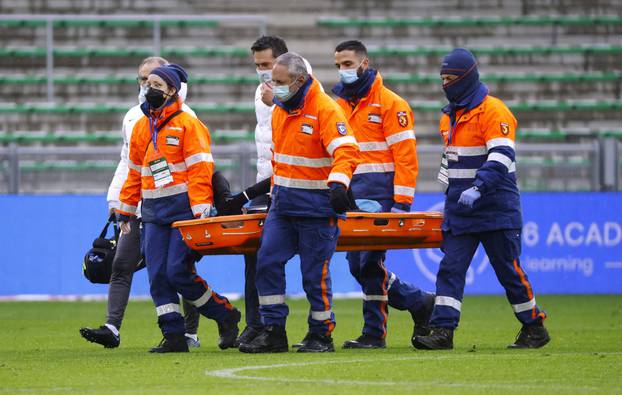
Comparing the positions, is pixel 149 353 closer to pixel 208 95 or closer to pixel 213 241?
pixel 213 241

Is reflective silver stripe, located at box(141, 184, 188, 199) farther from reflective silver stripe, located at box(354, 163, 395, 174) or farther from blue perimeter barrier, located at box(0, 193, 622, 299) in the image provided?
blue perimeter barrier, located at box(0, 193, 622, 299)

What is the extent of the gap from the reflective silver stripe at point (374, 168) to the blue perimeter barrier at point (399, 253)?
6062mm

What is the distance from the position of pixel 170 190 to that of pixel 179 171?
14 centimetres

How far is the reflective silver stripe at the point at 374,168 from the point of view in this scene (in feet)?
31.4

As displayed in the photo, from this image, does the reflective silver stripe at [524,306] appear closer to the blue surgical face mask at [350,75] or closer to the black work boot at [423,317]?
the black work boot at [423,317]

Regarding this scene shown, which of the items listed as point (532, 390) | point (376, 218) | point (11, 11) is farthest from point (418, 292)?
point (11, 11)

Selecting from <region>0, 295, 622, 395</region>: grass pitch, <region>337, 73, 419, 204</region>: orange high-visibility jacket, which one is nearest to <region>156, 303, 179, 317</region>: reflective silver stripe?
<region>0, 295, 622, 395</region>: grass pitch

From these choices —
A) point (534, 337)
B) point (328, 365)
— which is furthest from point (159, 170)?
point (534, 337)

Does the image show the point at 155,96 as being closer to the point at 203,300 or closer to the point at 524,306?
the point at 203,300

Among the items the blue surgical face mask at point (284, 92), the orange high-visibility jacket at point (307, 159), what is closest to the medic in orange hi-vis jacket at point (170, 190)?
the orange high-visibility jacket at point (307, 159)

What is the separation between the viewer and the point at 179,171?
9.09 meters

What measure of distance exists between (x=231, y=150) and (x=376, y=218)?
722 cm

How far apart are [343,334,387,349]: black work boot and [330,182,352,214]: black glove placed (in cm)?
159

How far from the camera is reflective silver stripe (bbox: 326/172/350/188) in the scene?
27.4ft
